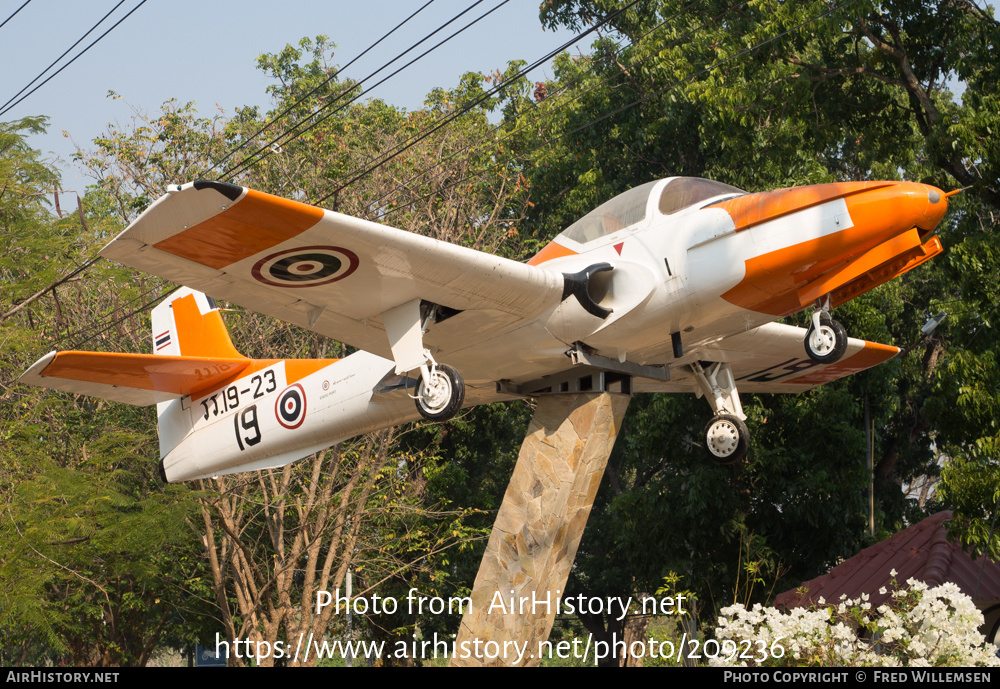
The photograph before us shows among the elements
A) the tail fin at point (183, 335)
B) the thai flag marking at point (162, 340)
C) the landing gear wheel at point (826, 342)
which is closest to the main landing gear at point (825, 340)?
the landing gear wheel at point (826, 342)

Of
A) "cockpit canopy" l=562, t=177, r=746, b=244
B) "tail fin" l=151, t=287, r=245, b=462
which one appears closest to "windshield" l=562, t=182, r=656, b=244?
"cockpit canopy" l=562, t=177, r=746, b=244

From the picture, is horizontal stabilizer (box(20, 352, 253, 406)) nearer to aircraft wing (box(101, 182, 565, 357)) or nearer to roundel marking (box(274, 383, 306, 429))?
roundel marking (box(274, 383, 306, 429))

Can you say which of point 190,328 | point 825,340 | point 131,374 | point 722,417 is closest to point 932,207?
point 825,340

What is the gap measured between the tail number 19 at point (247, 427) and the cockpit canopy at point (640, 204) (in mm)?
5010

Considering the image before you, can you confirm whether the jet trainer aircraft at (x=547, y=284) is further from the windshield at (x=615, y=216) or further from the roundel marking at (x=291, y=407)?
the roundel marking at (x=291, y=407)

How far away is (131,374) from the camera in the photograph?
1195 centimetres

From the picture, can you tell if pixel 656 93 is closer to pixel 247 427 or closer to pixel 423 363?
pixel 247 427

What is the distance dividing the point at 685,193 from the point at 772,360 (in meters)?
3.61

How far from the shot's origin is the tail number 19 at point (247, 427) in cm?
1238

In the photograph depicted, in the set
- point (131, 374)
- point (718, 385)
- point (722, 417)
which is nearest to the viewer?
point (722, 417)

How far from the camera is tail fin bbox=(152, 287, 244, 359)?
1437 centimetres

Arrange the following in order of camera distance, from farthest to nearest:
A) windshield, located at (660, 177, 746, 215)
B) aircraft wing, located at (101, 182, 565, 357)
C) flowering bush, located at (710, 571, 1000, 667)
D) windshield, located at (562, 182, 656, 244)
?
windshield, located at (562, 182, 656, 244), windshield, located at (660, 177, 746, 215), aircraft wing, located at (101, 182, 565, 357), flowering bush, located at (710, 571, 1000, 667)

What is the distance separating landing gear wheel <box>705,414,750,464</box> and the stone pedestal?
1315mm

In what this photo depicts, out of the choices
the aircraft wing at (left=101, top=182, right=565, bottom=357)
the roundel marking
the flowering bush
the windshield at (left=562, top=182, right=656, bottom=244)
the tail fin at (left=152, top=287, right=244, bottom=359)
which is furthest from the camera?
the tail fin at (left=152, top=287, right=244, bottom=359)
